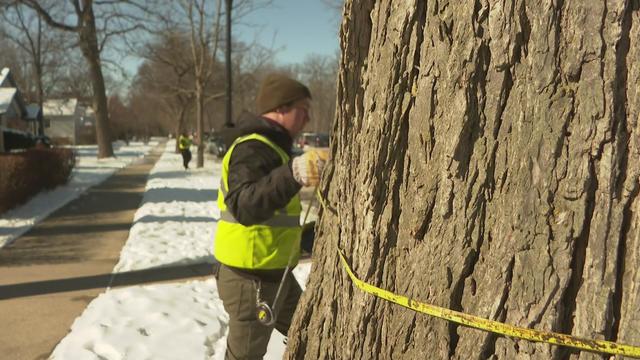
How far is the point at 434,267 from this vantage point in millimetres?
1475

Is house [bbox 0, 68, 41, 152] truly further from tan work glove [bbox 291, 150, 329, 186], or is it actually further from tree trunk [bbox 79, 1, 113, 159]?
tan work glove [bbox 291, 150, 329, 186]

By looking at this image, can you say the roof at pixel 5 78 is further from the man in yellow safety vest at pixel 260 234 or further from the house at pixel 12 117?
the man in yellow safety vest at pixel 260 234

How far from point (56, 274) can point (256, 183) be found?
5074 millimetres

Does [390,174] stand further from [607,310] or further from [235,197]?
[235,197]

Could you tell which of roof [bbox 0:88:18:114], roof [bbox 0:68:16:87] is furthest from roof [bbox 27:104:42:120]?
roof [bbox 0:88:18:114]

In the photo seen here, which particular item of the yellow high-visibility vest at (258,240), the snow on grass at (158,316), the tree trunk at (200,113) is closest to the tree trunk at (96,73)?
the tree trunk at (200,113)

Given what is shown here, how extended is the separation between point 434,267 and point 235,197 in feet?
3.22

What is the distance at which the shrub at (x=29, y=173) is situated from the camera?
10323 millimetres

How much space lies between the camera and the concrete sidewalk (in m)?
4.39

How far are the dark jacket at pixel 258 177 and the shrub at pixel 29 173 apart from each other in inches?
376

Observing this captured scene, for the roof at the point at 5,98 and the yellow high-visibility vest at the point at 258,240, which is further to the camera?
the roof at the point at 5,98

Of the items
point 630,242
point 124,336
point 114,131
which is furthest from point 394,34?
point 114,131

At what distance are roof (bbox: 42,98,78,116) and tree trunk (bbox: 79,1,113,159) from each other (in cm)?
4101

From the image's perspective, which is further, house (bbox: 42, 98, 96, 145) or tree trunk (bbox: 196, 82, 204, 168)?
house (bbox: 42, 98, 96, 145)
